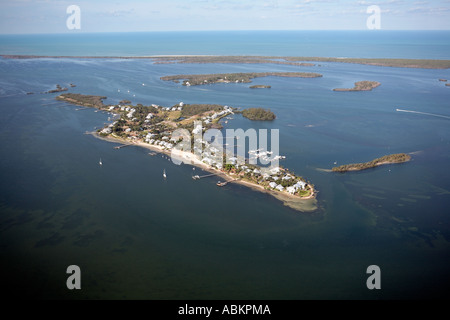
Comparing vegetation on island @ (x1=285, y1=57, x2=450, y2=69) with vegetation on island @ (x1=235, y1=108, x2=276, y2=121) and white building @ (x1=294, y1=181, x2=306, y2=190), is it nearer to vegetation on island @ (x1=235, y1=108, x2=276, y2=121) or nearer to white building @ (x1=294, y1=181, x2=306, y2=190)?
vegetation on island @ (x1=235, y1=108, x2=276, y2=121)

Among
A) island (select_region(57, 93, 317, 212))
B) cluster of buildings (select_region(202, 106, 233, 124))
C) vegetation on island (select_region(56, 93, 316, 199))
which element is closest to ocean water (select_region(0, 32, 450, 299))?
island (select_region(57, 93, 317, 212))

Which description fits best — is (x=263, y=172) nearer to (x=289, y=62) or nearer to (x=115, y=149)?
(x=115, y=149)

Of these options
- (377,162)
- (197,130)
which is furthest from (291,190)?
(197,130)

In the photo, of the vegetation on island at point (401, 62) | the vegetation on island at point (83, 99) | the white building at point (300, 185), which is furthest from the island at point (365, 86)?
→ the vegetation on island at point (83, 99)

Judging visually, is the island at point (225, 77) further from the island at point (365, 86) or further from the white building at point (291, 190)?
the white building at point (291, 190)

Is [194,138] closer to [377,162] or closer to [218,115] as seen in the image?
[218,115]

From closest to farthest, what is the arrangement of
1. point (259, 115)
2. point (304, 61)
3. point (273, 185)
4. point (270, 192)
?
point (270, 192)
point (273, 185)
point (259, 115)
point (304, 61)

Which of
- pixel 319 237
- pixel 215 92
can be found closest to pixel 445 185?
pixel 319 237
